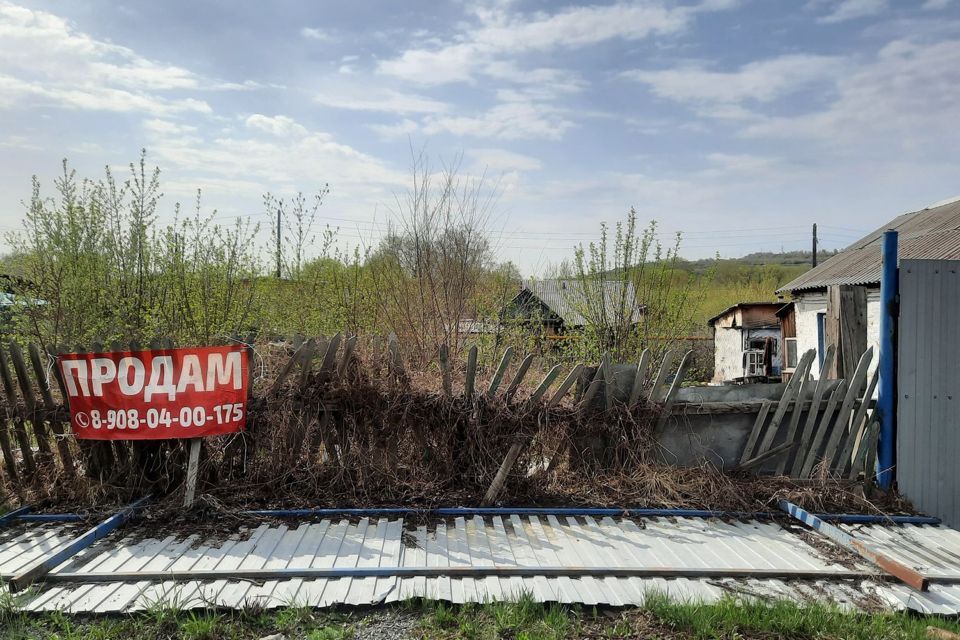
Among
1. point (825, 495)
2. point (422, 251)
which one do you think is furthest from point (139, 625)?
point (422, 251)

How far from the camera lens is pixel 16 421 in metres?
5.03

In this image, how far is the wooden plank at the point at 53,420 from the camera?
5.01m

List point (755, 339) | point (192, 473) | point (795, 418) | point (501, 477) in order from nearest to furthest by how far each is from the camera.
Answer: point (192, 473), point (501, 477), point (795, 418), point (755, 339)

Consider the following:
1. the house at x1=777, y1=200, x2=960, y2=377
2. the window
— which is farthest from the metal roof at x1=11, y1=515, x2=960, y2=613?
the window

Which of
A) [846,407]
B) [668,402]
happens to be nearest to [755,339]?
[846,407]

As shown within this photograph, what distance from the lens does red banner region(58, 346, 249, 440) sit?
16.2 feet

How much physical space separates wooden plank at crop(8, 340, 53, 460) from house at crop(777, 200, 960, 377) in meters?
14.6

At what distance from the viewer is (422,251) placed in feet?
30.1

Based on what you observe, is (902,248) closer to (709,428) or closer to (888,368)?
(888,368)

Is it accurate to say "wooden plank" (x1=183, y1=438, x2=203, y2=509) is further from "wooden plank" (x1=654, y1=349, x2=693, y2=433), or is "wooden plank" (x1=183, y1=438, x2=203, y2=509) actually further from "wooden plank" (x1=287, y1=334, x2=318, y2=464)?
"wooden plank" (x1=654, y1=349, x2=693, y2=433)

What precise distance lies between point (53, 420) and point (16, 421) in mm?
307

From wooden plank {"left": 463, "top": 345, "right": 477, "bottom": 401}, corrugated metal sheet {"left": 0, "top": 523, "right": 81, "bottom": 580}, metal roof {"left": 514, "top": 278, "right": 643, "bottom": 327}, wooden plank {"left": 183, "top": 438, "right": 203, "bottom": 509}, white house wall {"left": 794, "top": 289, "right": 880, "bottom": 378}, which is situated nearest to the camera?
corrugated metal sheet {"left": 0, "top": 523, "right": 81, "bottom": 580}

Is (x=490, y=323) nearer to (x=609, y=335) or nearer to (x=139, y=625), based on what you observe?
Answer: (x=609, y=335)

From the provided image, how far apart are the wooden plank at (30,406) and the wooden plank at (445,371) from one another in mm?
3475
